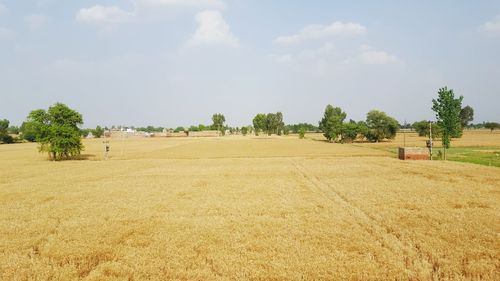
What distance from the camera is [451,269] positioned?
938 centimetres

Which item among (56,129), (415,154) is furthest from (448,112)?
(56,129)

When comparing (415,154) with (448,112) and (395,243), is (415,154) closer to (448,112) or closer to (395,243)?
(448,112)

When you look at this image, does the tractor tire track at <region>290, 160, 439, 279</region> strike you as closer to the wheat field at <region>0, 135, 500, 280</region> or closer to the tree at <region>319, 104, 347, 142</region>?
the wheat field at <region>0, 135, 500, 280</region>

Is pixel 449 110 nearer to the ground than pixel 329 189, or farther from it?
farther from it

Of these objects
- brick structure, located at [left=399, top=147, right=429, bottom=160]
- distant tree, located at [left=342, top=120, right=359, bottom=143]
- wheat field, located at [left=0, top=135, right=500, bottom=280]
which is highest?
distant tree, located at [left=342, top=120, right=359, bottom=143]

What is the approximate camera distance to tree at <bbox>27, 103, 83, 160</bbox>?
48.4 meters

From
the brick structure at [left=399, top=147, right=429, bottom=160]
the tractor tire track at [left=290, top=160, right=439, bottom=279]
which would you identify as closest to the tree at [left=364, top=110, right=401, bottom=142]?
the brick structure at [left=399, top=147, right=429, bottom=160]

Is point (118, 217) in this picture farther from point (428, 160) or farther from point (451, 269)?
point (428, 160)

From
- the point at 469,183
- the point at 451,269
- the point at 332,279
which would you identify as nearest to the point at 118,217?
the point at 332,279

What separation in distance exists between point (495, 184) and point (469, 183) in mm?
1582

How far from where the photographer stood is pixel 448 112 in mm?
48344

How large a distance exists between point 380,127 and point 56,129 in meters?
95.5

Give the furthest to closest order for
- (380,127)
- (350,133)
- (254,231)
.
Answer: (350,133), (380,127), (254,231)

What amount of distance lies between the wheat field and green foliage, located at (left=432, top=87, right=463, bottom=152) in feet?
90.0
